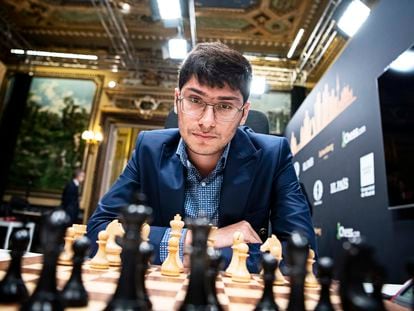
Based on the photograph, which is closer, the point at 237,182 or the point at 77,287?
the point at 77,287

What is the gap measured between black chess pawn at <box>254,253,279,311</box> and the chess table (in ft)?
0.20

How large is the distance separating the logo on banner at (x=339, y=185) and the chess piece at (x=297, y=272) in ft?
9.88

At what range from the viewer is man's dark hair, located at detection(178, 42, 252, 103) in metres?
1.33

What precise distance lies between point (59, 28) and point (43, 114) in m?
2.07

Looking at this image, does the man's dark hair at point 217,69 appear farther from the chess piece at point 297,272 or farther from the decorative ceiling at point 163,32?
the decorative ceiling at point 163,32

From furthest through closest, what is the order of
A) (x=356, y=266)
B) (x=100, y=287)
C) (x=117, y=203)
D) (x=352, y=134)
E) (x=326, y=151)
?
(x=326, y=151)
(x=352, y=134)
(x=117, y=203)
(x=100, y=287)
(x=356, y=266)

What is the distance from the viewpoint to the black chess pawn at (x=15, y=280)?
50 cm

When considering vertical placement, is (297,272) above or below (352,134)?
below

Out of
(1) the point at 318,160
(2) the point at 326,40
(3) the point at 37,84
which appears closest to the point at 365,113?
(1) the point at 318,160

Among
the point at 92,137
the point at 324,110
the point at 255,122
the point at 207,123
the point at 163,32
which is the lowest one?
the point at 207,123

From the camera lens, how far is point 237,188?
4.63 ft

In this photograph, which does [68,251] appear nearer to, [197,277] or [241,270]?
[241,270]

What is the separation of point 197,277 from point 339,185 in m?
3.31

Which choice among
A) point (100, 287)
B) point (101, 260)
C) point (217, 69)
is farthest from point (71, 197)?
point (100, 287)
